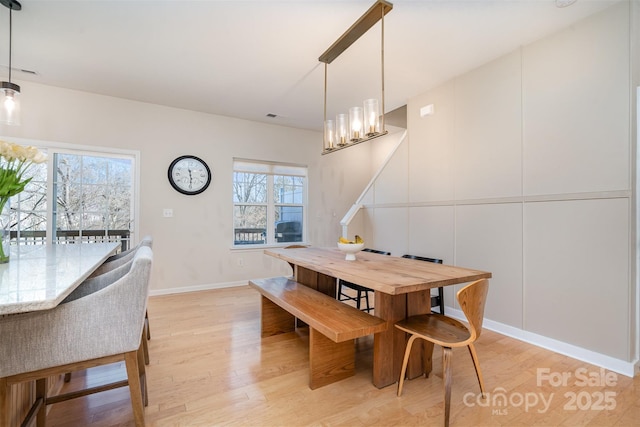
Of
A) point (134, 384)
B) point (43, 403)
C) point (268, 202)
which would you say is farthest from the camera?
point (268, 202)

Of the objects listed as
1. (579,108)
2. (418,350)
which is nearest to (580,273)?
(579,108)

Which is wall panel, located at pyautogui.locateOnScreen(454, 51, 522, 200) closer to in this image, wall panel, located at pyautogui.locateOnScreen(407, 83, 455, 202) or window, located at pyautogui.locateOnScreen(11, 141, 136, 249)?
wall panel, located at pyautogui.locateOnScreen(407, 83, 455, 202)

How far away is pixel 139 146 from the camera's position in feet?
13.2

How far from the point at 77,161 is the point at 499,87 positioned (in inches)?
196

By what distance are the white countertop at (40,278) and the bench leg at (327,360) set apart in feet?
4.32

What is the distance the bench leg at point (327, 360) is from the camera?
6.40 ft

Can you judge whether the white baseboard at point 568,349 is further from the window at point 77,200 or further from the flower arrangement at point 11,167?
the window at point 77,200

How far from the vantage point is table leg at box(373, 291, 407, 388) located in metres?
1.94

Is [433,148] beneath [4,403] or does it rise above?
above

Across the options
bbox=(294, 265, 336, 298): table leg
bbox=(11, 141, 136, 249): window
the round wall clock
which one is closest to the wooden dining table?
bbox=(294, 265, 336, 298): table leg

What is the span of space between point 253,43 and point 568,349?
12.4 ft

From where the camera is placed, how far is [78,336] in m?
1.23

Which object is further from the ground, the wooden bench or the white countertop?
the white countertop

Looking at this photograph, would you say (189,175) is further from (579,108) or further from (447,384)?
(579,108)
